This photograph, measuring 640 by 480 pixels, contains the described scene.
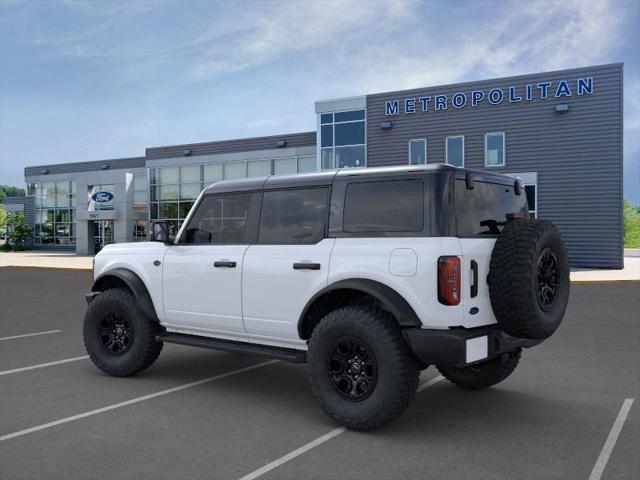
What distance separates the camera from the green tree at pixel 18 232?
4875 centimetres

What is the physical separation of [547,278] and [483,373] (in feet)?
4.49

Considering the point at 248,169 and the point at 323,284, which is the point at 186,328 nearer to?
the point at 323,284

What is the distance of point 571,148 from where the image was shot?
950 inches

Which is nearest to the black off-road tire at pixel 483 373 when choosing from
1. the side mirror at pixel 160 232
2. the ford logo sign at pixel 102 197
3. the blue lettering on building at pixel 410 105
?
the side mirror at pixel 160 232

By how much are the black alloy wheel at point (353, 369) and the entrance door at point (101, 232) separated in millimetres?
38316

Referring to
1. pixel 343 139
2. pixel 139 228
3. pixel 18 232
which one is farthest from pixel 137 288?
pixel 18 232

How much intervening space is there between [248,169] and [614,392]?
→ 100.0 feet

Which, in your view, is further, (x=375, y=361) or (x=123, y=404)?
(x=123, y=404)

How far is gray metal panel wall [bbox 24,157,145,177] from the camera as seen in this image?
4276 centimetres

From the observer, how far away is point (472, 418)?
5180 millimetres

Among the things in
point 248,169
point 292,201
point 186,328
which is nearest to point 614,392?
point 292,201

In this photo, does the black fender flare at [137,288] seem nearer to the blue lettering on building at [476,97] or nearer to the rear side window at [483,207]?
the rear side window at [483,207]

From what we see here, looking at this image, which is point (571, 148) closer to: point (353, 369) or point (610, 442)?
point (610, 442)

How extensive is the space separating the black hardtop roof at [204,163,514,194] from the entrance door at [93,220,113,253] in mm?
36841
